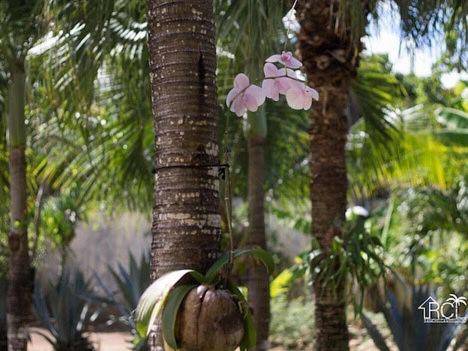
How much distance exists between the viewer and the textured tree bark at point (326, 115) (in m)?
5.94

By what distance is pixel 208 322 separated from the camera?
2.69m

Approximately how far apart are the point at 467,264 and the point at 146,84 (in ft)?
28.1

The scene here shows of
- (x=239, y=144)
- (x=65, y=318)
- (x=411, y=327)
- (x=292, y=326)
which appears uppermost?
(x=239, y=144)

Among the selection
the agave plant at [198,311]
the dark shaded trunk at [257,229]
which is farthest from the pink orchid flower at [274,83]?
the dark shaded trunk at [257,229]

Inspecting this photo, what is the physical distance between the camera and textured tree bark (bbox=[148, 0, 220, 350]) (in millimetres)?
2998

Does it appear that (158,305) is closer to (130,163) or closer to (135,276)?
(135,276)

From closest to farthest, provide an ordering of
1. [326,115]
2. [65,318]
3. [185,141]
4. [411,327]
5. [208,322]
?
[208,322], [185,141], [411,327], [326,115], [65,318]

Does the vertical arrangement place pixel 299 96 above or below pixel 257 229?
above

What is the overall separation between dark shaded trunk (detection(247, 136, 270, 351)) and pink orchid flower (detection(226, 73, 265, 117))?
4.60 metres

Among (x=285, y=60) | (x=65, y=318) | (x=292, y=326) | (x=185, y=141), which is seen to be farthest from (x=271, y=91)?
(x=292, y=326)

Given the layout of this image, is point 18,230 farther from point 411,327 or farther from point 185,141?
point 185,141

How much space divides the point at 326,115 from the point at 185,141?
3.31m

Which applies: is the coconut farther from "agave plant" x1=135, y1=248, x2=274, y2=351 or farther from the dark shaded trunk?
the dark shaded trunk

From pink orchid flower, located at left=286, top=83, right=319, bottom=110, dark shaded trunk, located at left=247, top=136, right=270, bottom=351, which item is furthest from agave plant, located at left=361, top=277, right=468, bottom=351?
pink orchid flower, located at left=286, top=83, right=319, bottom=110
